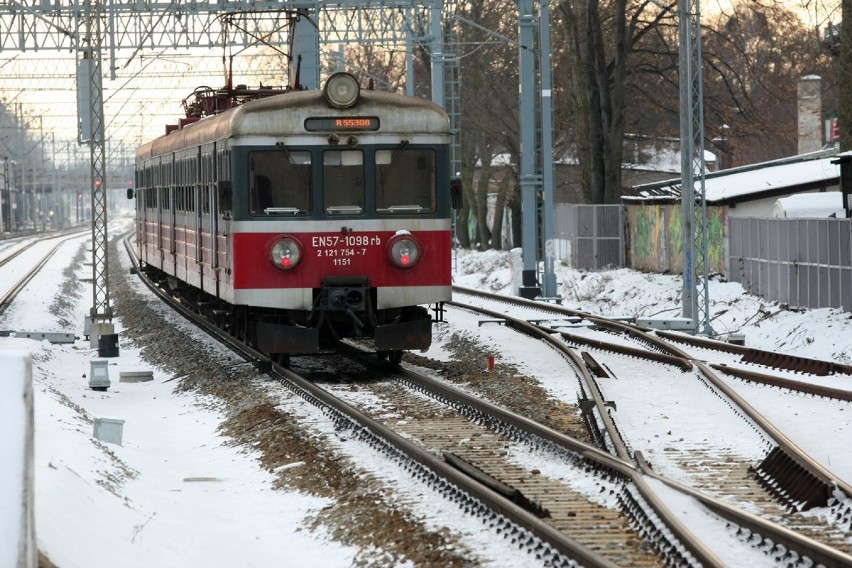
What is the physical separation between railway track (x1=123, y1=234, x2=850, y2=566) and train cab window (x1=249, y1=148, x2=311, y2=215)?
7.94 ft

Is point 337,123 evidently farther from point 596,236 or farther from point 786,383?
point 596,236

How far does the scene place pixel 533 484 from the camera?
933 cm

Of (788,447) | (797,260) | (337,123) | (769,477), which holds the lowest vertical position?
(769,477)

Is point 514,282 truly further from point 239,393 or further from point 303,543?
point 303,543

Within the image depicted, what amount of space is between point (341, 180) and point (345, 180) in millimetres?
42

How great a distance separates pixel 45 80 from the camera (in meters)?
66.3

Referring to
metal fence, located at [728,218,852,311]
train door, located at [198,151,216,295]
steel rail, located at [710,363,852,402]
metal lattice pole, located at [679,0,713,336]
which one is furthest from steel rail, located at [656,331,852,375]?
train door, located at [198,151,216,295]

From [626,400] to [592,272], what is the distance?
2501 cm

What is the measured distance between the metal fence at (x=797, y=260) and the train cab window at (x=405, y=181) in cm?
940

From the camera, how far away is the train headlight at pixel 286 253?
15.3m

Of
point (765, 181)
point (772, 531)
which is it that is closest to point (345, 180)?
point (772, 531)

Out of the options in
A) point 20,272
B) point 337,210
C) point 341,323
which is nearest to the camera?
point 337,210

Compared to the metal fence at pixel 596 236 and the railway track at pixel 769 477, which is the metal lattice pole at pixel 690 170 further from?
the metal fence at pixel 596 236

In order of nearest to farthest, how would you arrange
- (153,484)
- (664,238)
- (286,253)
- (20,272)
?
(153,484) → (286,253) → (664,238) → (20,272)
